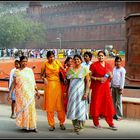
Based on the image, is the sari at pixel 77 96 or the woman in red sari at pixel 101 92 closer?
the sari at pixel 77 96

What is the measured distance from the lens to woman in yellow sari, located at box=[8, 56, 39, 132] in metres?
6.45

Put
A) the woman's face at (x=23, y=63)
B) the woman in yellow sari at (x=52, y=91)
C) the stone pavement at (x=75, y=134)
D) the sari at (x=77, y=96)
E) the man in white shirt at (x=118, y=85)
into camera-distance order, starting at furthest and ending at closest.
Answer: the man in white shirt at (x=118, y=85) → the woman in yellow sari at (x=52, y=91) → the woman's face at (x=23, y=63) → the sari at (x=77, y=96) → the stone pavement at (x=75, y=134)

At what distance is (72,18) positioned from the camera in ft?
151

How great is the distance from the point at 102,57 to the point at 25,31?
125 ft

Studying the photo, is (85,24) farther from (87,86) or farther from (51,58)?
(87,86)

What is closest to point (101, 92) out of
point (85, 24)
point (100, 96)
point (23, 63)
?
point (100, 96)

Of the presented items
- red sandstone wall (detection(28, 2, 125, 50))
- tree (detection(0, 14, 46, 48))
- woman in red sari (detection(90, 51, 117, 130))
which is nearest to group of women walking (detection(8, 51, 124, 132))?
woman in red sari (detection(90, 51, 117, 130))

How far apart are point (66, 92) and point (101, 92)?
555mm

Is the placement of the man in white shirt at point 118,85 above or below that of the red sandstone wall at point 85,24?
below

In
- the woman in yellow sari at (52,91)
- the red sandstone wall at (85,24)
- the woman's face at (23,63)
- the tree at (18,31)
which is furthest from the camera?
the red sandstone wall at (85,24)

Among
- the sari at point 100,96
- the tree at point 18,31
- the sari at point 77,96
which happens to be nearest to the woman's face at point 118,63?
the sari at point 100,96

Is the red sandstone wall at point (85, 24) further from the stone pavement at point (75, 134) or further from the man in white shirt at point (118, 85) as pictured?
the stone pavement at point (75, 134)

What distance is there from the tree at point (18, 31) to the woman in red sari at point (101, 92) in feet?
112

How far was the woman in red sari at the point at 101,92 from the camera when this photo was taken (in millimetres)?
6789
